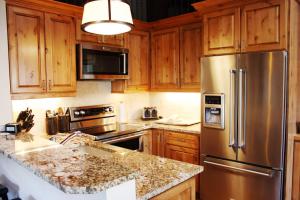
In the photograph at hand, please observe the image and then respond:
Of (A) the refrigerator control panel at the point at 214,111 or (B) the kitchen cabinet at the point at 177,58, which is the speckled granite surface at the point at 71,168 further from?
(B) the kitchen cabinet at the point at 177,58

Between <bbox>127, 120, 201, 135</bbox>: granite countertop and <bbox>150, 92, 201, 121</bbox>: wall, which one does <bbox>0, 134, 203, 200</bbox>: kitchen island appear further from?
<bbox>150, 92, 201, 121</bbox>: wall

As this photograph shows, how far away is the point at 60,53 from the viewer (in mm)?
2916

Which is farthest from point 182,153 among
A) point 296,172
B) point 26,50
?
point 26,50

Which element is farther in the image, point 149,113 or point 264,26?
point 149,113

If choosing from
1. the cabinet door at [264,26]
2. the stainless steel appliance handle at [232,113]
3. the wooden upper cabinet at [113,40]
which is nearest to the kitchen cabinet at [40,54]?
the wooden upper cabinet at [113,40]

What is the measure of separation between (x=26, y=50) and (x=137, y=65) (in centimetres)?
156

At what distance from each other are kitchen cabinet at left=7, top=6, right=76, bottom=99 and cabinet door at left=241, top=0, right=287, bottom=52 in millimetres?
1936

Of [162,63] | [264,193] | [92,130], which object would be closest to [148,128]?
[92,130]

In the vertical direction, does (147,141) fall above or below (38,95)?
below

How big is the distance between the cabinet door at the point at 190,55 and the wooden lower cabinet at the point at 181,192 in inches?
79.9

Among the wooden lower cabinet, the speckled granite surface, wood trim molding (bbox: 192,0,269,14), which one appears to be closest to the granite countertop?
wood trim molding (bbox: 192,0,269,14)

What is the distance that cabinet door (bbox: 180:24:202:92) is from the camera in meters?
3.39

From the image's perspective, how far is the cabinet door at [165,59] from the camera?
3631mm

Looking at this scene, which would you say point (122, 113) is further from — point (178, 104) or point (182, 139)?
point (182, 139)
